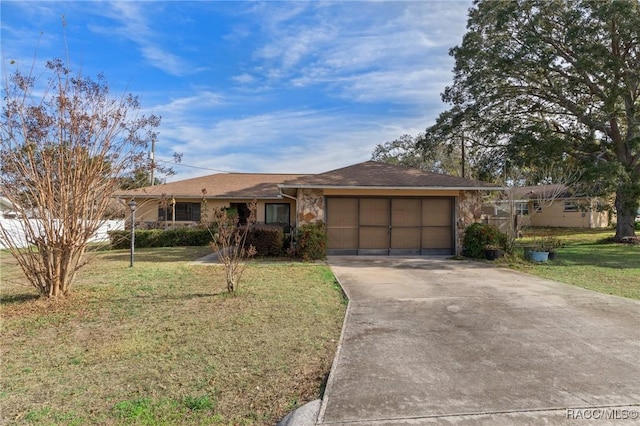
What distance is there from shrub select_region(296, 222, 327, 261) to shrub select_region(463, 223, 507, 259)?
4846 millimetres

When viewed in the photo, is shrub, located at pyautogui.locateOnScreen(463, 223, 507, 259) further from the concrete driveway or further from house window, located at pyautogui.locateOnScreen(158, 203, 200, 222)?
house window, located at pyautogui.locateOnScreen(158, 203, 200, 222)

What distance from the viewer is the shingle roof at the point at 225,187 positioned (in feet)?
65.1

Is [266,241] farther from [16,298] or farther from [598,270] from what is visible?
[598,270]

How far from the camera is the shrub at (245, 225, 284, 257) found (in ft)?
41.9

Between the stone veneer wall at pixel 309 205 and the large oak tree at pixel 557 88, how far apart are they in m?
10.8

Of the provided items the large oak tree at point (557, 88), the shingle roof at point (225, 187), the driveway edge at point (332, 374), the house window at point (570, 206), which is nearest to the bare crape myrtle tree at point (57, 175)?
the driveway edge at point (332, 374)

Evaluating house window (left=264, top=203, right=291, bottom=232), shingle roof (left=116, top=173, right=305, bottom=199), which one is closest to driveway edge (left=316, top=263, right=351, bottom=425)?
shingle roof (left=116, top=173, right=305, bottom=199)

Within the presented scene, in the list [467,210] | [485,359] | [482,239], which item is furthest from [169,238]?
[485,359]

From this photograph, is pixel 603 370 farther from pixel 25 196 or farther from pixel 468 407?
pixel 25 196

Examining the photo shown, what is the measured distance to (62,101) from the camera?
626 cm

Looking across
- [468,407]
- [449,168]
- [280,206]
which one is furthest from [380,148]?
[468,407]

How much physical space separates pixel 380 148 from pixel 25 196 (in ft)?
118

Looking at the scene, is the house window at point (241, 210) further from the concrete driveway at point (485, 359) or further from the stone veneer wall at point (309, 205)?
the concrete driveway at point (485, 359)

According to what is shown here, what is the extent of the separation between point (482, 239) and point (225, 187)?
1397cm
